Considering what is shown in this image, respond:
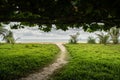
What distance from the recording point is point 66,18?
7.59m

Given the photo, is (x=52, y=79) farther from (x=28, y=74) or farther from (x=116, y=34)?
Result: (x=116, y=34)

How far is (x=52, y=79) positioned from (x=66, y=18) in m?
4.88

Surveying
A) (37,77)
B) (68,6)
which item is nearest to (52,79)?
(37,77)

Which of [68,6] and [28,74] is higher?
[68,6]

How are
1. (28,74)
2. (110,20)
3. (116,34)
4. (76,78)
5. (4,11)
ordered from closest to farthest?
(4,11) → (110,20) → (76,78) → (28,74) → (116,34)

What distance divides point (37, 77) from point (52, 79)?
88cm

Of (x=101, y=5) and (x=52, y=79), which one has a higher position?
(x=101, y=5)

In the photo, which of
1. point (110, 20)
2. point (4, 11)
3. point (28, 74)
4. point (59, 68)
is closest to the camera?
point (4, 11)

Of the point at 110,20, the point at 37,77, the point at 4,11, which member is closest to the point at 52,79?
the point at 37,77

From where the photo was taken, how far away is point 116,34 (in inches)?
1217

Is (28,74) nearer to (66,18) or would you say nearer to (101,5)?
(66,18)

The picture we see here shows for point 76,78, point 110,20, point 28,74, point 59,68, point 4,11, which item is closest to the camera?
point 4,11

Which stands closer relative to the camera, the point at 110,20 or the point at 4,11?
the point at 4,11

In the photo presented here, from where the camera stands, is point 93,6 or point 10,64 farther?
point 10,64
